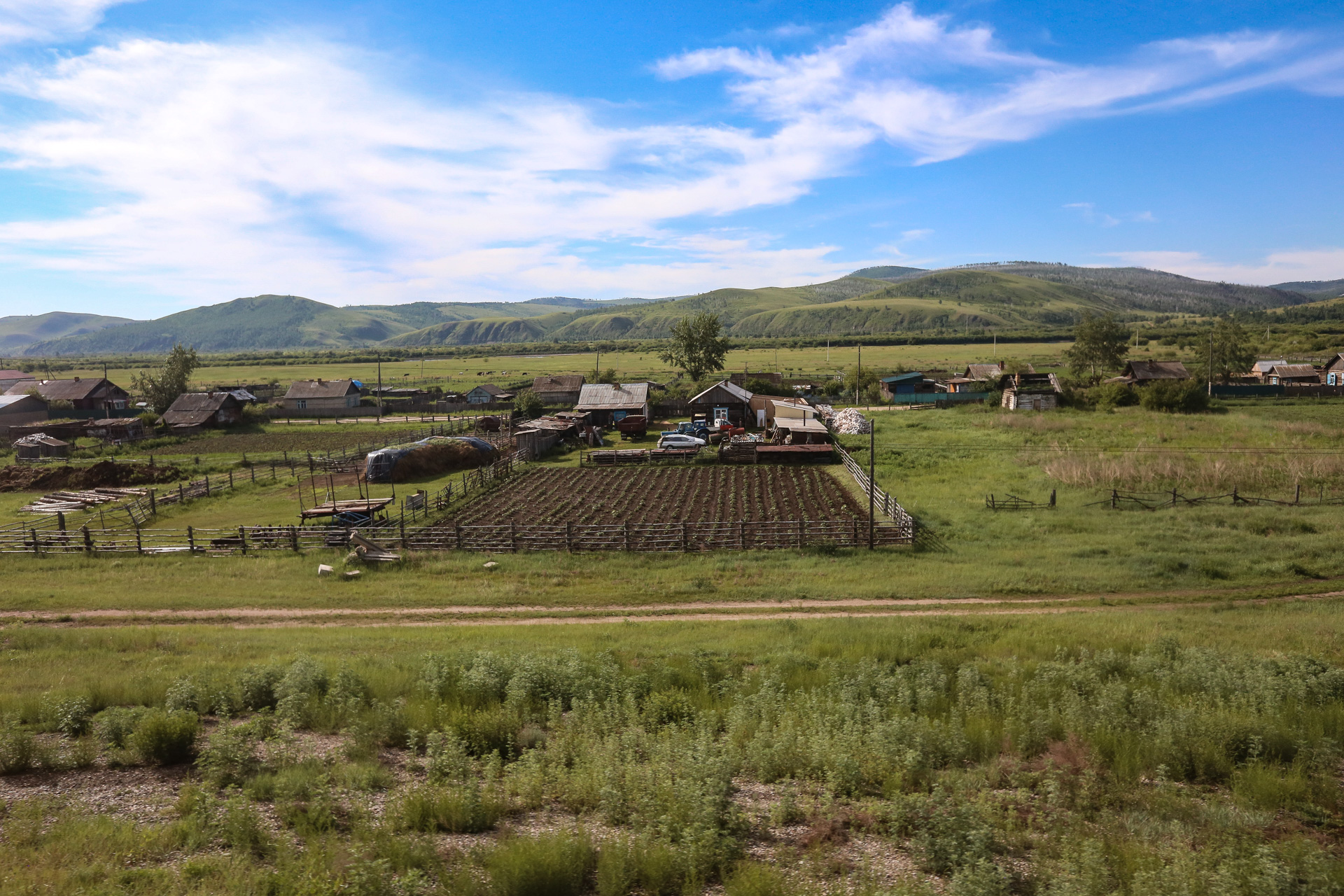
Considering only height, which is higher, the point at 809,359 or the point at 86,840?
the point at 809,359

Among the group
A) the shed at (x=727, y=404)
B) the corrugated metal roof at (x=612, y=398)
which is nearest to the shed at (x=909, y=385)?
the shed at (x=727, y=404)

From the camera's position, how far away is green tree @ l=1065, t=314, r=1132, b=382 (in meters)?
73.5

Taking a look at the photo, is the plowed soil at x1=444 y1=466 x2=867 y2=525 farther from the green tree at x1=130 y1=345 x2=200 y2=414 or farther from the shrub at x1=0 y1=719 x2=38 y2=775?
the green tree at x1=130 y1=345 x2=200 y2=414

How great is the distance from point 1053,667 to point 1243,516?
18588 millimetres

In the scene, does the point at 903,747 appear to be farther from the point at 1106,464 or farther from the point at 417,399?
the point at 417,399

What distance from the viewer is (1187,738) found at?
9.14m

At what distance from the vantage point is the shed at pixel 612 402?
56.0m

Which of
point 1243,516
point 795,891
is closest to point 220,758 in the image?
point 795,891

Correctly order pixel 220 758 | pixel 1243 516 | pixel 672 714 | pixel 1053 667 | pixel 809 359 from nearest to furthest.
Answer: pixel 220 758, pixel 672 714, pixel 1053 667, pixel 1243 516, pixel 809 359

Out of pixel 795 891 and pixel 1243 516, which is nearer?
pixel 795 891

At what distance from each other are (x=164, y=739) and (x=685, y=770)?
686 cm

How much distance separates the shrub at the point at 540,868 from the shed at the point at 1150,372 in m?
73.9

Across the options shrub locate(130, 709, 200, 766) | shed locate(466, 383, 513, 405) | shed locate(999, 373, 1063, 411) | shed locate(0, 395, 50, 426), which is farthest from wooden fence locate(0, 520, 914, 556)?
shed locate(466, 383, 513, 405)

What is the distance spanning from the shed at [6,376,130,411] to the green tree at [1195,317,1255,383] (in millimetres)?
113922
